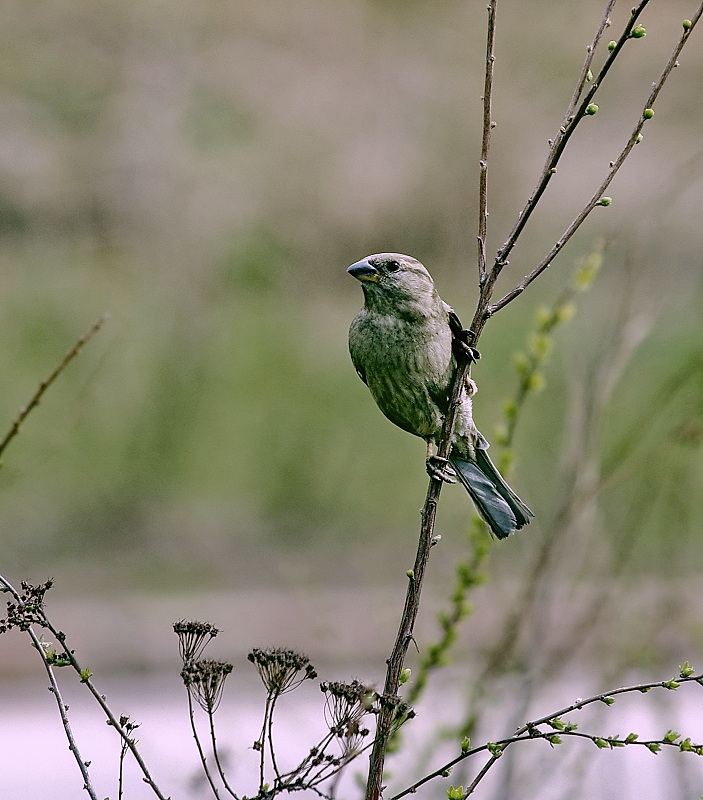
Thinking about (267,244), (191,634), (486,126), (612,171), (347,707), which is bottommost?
(347,707)

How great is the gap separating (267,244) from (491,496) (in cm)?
803

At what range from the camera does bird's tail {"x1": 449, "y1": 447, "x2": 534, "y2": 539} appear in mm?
2111

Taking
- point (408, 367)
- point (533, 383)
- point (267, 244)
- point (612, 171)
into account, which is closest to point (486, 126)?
point (612, 171)

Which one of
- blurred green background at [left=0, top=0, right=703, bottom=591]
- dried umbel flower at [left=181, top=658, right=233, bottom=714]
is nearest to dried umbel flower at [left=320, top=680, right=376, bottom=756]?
dried umbel flower at [left=181, top=658, right=233, bottom=714]

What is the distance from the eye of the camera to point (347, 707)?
1.30m

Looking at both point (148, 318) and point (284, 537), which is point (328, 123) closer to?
point (148, 318)

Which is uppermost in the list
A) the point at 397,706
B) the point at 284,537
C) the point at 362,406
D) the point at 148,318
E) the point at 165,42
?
the point at 165,42

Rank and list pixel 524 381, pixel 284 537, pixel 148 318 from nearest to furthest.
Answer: pixel 524 381, pixel 284 537, pixel 148 318

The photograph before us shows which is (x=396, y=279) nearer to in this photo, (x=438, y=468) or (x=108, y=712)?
(x=438, y=468)

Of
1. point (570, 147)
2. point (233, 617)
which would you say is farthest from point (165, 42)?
point (233, 617)

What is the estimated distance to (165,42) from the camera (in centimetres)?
1080

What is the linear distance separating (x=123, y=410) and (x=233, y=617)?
266 cm

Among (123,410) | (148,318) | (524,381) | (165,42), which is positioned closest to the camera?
(524,381)

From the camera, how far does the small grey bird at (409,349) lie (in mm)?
2285
